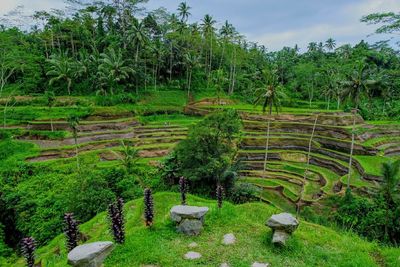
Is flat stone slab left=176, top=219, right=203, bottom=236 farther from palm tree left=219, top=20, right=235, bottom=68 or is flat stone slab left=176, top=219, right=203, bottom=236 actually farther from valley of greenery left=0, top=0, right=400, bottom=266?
palm tree left=219, top=20, right=235, bottom=68

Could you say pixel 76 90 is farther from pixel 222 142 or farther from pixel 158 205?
pixel 158 205

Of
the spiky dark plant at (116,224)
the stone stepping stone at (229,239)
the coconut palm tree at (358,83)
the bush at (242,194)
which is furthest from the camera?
the coconut palm tree at (358,83)

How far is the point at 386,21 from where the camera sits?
7121 mm

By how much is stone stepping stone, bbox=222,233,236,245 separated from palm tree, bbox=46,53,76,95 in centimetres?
3819

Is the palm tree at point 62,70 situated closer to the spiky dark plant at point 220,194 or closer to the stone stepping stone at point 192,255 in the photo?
the spiky dark plant at point 220,194

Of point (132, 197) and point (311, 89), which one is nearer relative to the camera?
point (132, 197)

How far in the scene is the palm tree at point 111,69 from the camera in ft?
136

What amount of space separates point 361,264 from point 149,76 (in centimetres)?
4562

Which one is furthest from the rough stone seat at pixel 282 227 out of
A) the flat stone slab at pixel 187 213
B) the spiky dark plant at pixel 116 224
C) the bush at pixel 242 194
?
the bush at pixel 242 194

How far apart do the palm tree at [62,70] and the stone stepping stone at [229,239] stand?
38.2 metres

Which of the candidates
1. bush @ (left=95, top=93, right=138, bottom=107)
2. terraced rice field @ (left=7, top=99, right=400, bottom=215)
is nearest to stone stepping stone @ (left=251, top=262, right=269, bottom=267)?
terraced rice field @ (left=7, top=99, right=400, bottom=215)

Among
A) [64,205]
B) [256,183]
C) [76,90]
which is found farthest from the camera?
[76,90]

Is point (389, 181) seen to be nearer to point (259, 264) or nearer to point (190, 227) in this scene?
point (259, 264)

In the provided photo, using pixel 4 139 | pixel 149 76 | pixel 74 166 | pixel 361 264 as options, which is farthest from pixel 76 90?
pixel 361 264
